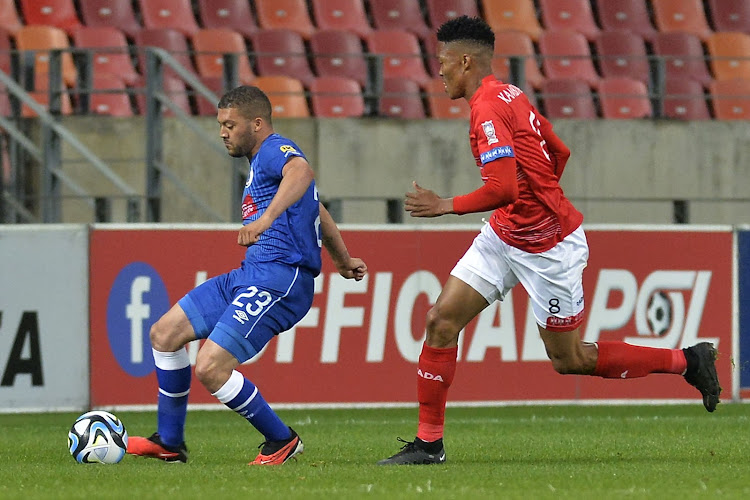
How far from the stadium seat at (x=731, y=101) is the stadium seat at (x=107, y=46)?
6443 millimetres

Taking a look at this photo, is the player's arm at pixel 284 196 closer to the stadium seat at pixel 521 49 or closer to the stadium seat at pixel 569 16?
the stadium seat at pixel 521 49

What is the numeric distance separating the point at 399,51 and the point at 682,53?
11.6 ft

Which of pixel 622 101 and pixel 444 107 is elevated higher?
pixel 622 101

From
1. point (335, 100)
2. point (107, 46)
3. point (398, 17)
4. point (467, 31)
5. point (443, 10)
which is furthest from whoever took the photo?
point (443, 10)

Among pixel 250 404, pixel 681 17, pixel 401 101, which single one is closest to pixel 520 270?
pixel 250 404

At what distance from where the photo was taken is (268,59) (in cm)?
1551

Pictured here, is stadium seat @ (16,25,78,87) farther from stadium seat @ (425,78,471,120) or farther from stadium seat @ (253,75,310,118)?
stadium seat @ (425,78,471,120)

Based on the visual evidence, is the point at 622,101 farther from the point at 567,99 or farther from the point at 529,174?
the point at 529,174

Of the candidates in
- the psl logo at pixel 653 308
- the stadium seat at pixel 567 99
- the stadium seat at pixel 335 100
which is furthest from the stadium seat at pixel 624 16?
the psl logo at pixel 653 308

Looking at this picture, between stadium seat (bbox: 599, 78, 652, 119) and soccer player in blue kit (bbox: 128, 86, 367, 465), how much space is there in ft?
31.2

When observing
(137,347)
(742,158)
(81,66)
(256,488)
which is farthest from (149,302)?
(742,158)

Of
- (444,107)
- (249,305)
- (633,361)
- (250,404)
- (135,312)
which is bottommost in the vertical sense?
(135,312)

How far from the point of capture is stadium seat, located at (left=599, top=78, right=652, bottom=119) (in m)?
15.9

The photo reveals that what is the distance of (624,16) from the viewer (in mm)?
17844
